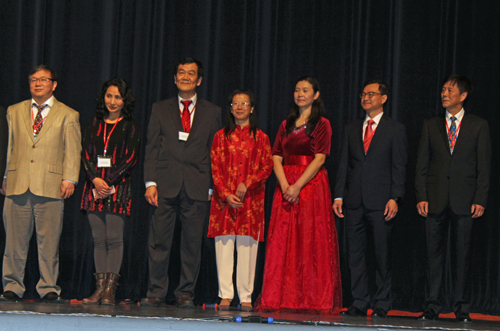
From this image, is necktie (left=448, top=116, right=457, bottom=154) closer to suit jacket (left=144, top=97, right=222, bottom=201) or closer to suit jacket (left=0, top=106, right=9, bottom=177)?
suit jacket (left=144, top=97, right=222, bottom=201)

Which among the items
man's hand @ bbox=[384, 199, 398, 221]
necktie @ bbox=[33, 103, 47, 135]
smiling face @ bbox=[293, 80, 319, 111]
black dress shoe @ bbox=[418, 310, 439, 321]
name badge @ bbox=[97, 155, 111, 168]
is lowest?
black dress shoe @ bbox=[418, 310, 439, 321]

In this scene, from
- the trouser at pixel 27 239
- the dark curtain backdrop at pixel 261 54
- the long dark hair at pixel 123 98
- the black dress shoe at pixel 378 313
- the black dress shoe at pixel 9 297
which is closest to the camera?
the black dress shoe at pixel 378 313

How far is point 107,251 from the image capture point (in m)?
3.66

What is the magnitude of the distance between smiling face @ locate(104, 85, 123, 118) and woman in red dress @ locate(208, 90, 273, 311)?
2.25 ft

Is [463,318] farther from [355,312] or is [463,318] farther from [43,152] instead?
[43,152]

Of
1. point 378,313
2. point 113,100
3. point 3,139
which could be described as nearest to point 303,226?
point 378,313

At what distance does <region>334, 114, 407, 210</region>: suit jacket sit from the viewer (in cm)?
358

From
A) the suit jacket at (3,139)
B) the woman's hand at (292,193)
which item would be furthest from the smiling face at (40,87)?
the woman's hand at (292,193)

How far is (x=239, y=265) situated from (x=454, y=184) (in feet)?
4.86

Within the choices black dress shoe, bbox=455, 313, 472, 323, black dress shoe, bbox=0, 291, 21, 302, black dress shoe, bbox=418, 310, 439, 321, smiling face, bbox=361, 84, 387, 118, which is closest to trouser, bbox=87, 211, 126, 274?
black dress shoe, bbox=0, 291, 21, 302

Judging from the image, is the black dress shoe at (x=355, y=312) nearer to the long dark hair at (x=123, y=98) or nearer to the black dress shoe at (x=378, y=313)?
the black dress shoe at (x=378, y=313)

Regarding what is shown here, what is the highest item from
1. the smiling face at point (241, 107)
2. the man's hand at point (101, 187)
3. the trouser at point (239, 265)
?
the smiling face at point (241, 107)

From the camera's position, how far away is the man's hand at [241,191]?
3594mm

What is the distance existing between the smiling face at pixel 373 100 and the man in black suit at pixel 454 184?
0.37 meters
